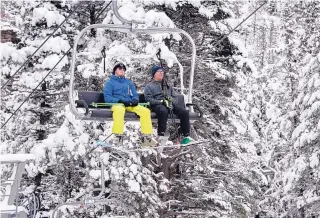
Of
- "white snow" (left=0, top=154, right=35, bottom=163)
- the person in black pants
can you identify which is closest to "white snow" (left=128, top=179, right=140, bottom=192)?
"white snow" (left=0, top=154, right=35, bottom=163)

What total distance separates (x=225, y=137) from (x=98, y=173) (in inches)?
176

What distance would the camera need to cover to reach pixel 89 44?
16.4 meters

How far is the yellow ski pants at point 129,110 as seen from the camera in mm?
8070

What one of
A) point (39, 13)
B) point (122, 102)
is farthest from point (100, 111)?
point (39, 13)

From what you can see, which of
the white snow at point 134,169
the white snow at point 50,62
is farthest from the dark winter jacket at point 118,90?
the white snow at point 50,62

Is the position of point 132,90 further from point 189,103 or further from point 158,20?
point 158,20

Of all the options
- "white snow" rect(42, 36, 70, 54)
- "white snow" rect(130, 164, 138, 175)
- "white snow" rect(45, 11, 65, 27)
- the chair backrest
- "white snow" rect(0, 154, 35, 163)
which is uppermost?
"white snow" rect(45, 11, 65, 27)

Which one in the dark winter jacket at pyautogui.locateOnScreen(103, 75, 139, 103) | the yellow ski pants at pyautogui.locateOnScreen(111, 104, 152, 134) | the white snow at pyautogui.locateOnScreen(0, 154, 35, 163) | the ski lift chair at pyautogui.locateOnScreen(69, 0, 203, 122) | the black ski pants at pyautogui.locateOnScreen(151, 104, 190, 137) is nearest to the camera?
the ski lift chair at pyautogui.locateOnScreen(69, 0, 203, 122)

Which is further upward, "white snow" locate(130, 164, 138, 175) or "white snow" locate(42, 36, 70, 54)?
"white snow" locate(42, 36, 70, 54)

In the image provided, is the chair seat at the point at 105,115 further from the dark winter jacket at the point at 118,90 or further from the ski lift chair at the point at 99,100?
the dark winter jacket at the point at 118,90

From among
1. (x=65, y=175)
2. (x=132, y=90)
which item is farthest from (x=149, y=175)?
(x=132, y=90)

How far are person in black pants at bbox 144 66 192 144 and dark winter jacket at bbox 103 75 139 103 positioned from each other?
0.93 feet

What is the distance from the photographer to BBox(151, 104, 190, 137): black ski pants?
8.45 metres

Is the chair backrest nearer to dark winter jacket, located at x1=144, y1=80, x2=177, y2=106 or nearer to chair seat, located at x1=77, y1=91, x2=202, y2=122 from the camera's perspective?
chair seat, located at x1=77, y1=91, x2=202, y2=122
